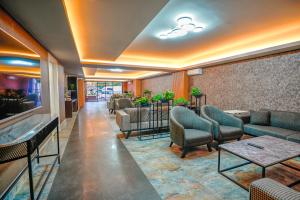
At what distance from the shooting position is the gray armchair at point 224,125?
3.20 m

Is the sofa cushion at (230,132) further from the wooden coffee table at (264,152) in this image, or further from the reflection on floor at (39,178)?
the reflection on floor at (39,178)

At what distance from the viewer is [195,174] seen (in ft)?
7.65

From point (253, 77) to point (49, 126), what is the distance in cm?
493

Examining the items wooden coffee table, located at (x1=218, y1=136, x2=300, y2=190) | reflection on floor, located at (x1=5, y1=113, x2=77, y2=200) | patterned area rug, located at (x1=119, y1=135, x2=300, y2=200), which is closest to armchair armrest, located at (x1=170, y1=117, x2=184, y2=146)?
patterned area rug, located at (x1=119, y1=135, x2=300, y2=200)

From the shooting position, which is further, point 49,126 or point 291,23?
point 291,23

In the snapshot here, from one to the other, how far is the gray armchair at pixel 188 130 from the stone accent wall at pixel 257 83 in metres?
2.09

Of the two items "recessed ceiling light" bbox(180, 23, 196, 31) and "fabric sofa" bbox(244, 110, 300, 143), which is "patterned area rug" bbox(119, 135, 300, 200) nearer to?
"fabric sofa" bbox(244, 110, 300, 143)

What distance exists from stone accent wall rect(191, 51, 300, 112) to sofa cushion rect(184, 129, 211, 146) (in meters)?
→ 2.22

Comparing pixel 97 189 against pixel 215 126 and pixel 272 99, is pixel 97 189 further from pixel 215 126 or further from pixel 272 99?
pixel 272 99

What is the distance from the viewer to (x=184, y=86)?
6.84 meters

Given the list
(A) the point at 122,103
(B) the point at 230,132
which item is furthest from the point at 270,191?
(A) the point at 122,103

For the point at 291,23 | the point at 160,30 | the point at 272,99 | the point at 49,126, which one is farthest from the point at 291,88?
the point at 49,126

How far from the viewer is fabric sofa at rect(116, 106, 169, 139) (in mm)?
4051

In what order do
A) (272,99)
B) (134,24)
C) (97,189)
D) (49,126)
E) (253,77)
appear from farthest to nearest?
(253,77) < (272,99) < (134,24) < (49,126) < (97,189)
